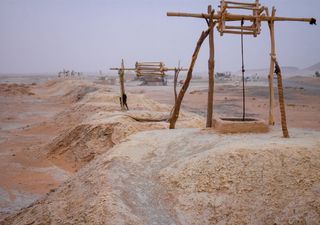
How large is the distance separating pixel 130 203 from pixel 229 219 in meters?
1.32

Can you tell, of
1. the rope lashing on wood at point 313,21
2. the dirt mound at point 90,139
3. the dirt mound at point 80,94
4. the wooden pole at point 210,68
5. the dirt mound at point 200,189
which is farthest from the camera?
the dirt mound at point 80,94

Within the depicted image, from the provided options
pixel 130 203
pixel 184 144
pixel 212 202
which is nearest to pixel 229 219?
pixel 212 202

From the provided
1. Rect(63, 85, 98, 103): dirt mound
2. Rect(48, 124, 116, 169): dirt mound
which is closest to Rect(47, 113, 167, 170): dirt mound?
Rect(48, 124, 116, 169): dirt mound

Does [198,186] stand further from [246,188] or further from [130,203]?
[130,203]

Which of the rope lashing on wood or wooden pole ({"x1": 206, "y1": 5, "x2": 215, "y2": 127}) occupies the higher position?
A: the rope lashing on wood

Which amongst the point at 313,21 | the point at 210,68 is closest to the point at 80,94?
the point at 210,68

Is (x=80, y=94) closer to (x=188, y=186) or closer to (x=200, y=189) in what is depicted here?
(x=188, y=186)

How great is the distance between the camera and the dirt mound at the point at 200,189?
4.02 meters

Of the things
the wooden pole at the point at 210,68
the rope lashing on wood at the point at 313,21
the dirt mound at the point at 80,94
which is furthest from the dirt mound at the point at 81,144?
the dirt mound at the point at 80,94

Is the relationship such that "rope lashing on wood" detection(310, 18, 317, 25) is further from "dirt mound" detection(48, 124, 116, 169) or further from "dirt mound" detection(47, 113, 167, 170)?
"dirt mound" detection(48, 124, 116, 169)

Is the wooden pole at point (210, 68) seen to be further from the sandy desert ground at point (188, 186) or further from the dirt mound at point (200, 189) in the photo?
the dirt mound at point (200, 189)

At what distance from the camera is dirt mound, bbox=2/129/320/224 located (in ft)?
13.2

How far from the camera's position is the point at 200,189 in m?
4.55

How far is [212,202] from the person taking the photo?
4332 mm
